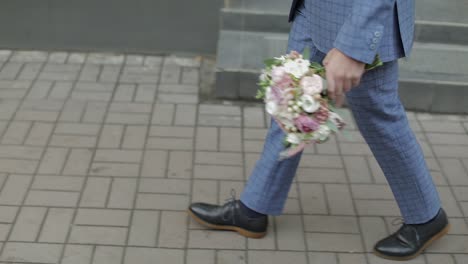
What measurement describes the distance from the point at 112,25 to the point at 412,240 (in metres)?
2.78

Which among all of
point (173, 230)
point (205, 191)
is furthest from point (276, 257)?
point (205, 191)

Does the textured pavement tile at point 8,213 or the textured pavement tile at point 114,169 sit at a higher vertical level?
the textured pavement tile at point 114,169

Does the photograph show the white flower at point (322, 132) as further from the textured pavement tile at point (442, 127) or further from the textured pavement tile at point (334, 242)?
the textured pavement tile at point (442, 127)

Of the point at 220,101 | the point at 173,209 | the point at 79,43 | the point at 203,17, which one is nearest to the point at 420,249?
the point at 173,209

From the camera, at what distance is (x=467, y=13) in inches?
180

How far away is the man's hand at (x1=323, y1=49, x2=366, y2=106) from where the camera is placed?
2.36m

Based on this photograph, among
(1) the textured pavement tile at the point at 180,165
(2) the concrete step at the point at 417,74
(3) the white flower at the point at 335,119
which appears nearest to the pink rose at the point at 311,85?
(3) the white flower at the point at 335,119

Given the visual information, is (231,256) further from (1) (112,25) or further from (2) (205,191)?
(1) (112,25)

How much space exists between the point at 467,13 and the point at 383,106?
2.28 meters

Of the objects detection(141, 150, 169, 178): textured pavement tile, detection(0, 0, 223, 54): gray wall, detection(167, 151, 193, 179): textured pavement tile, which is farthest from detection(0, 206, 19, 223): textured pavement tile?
detection(0, 0, 223, 54): gray wall

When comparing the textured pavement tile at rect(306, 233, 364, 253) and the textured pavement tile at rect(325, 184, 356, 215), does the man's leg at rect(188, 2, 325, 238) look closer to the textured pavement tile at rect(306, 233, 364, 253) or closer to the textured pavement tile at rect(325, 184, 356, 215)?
the textured pavement tile at rect(306, 233, 364, 253)

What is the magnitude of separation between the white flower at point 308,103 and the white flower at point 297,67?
9 cm

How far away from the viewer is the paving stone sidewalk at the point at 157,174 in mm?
3051

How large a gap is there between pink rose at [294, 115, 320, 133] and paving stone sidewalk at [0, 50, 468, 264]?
88cm
